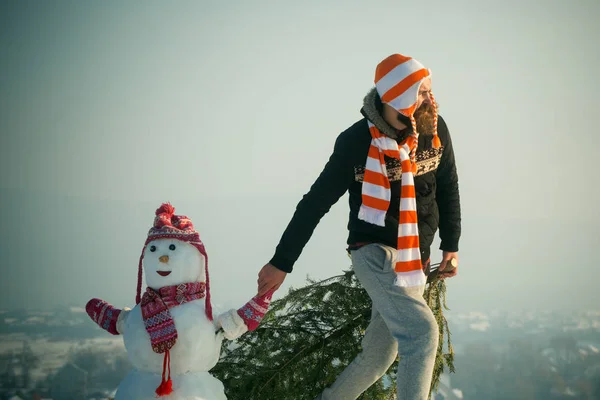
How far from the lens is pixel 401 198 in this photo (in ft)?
10.2

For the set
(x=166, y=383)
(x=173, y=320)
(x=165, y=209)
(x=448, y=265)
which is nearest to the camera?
(x=166, y=383)

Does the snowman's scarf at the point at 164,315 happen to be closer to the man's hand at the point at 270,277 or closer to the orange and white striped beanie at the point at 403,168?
the man's hand at the point at 270,277

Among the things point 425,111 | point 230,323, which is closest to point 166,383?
point 230,323

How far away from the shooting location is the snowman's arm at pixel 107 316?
337 centimetres

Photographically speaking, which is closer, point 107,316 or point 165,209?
point 107,316

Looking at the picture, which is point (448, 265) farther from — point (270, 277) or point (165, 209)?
point (165, 209)

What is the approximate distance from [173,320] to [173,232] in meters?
0.50

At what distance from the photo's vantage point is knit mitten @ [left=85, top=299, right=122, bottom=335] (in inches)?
133

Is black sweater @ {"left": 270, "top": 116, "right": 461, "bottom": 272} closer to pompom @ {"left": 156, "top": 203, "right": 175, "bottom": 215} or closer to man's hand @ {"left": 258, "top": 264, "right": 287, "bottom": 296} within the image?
man's hand @ {"left": 258, "top": 264, "right": 287, "bottom": 296}

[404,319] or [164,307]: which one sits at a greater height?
[164,307]

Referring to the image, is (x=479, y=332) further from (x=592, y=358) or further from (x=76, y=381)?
(x=76, y=381)

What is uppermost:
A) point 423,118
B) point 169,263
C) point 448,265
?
point 423,118

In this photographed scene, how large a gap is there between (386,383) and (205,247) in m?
1.62

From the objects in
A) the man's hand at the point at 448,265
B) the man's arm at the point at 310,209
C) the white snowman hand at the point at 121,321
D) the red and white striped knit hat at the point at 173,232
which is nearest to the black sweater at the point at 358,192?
the man's arm at the point at 310,209
